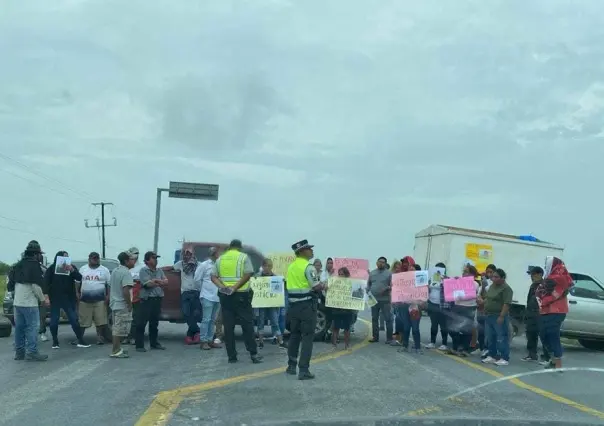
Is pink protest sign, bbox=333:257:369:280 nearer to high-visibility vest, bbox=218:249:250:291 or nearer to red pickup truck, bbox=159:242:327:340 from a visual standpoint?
red pickup truck, bbox=159:242:327:340

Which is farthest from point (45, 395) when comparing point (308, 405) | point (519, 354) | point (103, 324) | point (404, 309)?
point (519, 354)

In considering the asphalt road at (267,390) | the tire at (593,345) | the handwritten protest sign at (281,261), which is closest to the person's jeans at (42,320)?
the asphalt road at (267,390)

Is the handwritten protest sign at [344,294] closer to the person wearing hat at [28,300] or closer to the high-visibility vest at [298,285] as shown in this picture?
the high-visibility vest at [298,285]

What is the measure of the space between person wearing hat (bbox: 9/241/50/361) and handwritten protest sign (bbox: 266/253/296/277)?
199 inches

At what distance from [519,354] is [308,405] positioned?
27.6 feet

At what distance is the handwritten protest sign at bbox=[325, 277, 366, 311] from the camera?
14.4 meters

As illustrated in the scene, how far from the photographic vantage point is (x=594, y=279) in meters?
17.4

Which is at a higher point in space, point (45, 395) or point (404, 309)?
point (404, 309)

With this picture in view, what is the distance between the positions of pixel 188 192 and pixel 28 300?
25.2 meters

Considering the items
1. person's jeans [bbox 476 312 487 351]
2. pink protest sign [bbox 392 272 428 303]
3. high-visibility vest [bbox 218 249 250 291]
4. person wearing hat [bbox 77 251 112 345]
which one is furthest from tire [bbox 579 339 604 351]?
person wearing hat [bbox 77 251 112 345]

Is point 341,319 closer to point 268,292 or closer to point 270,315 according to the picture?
point 270,315

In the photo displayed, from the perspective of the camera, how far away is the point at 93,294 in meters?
14.0

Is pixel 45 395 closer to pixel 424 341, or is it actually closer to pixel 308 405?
pixel 308 405

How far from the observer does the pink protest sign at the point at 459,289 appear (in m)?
14.1
